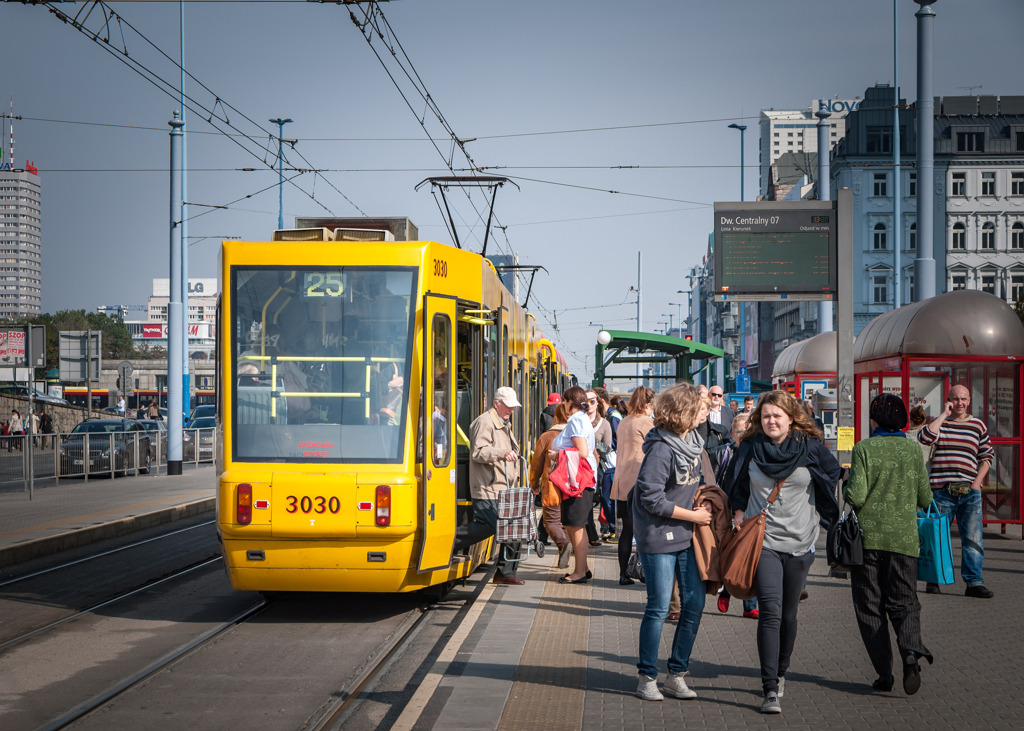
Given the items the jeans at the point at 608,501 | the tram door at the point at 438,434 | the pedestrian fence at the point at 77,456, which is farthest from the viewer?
the pedestrian fence at the point at 77,456

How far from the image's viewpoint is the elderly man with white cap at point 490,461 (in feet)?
31.9

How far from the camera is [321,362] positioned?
8914 millimetres

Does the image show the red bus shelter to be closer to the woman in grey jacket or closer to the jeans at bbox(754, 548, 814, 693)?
the jeans at bbox(754, 548, 814, 693)

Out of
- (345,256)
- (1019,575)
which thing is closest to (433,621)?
(345,256)

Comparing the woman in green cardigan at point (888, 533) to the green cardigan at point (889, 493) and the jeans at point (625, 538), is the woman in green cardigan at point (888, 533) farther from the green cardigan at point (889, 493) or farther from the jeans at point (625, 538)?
the jeans at point (625, 538)

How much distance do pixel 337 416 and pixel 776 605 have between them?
3.88 meters

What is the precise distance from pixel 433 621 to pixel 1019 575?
5.68m

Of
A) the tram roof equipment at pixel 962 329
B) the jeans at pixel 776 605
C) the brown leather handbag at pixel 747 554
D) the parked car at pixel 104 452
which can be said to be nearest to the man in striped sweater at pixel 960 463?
the tram roof equipment at pixel 962 329

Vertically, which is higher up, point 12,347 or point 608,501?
point 12,347

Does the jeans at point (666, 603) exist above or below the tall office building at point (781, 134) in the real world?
below

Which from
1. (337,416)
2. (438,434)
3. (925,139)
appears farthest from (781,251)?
(337,416)

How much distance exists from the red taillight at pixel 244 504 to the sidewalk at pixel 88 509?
584 cm

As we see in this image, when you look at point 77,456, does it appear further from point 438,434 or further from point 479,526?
point 438,434

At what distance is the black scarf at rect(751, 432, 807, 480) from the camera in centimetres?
Result: 606
